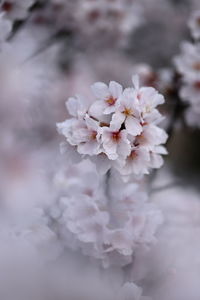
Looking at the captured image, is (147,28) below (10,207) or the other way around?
the other way around

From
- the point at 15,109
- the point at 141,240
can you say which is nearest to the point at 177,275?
the point at 141,240

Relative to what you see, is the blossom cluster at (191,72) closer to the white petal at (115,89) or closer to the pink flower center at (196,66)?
the pink flower center at (196,66)

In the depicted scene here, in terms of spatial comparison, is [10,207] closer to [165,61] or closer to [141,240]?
[141,240]

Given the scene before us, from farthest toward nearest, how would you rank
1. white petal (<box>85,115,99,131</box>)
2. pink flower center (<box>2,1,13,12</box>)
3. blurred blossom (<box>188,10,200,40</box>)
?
blurred blossom (<box>188,10,200,40</box>) → pink flower center (<box>2,1,13,12</box>) → white petal (<box>85,115,99,131</box>)

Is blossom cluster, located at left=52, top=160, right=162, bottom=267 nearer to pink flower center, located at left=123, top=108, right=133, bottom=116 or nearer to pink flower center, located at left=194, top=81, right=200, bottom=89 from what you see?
pink flower center, located at left=123, top=108, right=133, bottom=116

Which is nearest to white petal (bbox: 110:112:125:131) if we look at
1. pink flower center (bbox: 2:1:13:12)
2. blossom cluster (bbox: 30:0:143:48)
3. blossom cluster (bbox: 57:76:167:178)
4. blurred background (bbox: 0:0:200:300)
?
blossom cluster (bbox: 57:76:167:178)

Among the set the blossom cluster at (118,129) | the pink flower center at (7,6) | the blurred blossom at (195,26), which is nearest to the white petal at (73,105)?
the blossom cluster at (118,129)
